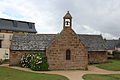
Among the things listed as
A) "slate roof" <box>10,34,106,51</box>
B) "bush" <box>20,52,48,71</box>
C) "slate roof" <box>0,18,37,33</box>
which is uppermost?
"slate roof" <box>0,18,37,33</box>

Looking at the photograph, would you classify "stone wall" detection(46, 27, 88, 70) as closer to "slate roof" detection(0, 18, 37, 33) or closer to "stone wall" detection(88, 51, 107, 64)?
"stone wall" detection(88, 51, 107, 64)

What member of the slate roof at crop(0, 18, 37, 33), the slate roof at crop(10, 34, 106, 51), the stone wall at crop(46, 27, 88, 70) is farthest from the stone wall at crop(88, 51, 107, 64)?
the slate roof at crop(0, 18, 37, 33)

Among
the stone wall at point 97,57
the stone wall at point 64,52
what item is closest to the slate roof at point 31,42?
the stone wall at point 64,52

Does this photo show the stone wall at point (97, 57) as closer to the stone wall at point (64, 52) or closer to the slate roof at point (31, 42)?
the stone wall at point (64, 52)

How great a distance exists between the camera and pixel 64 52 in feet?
82.2

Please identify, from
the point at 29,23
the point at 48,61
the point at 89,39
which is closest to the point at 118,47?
the point at 89,39

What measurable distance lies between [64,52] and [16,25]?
2839 cm

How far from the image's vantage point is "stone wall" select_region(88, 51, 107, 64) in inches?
1362

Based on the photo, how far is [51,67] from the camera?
24250 millimetres

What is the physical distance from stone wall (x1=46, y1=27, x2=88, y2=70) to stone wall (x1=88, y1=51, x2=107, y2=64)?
925cm

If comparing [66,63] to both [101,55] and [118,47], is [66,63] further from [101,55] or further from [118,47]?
[118,47]

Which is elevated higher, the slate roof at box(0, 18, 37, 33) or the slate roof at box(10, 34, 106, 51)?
the slate roof at box(0, 18, 37, 33)

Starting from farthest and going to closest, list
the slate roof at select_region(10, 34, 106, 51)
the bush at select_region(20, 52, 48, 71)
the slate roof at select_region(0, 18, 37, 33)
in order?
1. the slate roof at select_region(0, 18, 37, 33)
2. the slate roof at select_region(10, 34, 106, 51)
3. the bush at select_region(20, 52, 48, 71)

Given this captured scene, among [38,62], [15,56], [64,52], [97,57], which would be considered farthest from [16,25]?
[38,62]
